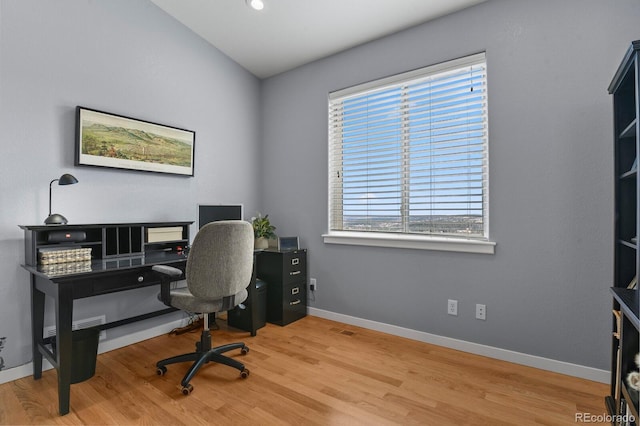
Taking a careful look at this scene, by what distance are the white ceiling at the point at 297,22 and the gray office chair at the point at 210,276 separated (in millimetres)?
1896

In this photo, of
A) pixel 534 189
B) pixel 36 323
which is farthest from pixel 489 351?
pixel 36 323

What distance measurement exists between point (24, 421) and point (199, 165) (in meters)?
2.23

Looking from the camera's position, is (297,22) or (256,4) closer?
(256,4)

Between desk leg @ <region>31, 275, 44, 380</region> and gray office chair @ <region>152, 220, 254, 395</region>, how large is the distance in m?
0.77

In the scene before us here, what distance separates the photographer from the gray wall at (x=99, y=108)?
212 cm

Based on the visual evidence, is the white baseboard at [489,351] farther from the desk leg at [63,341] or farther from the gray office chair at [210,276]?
the desk leg at [63,341]

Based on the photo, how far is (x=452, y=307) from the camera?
8.45ft

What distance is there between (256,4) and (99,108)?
151cm

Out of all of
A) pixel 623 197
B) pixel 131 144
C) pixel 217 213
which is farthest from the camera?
pixel 217 213

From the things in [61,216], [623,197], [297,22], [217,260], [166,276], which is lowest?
[166,276]

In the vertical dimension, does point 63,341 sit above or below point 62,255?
below

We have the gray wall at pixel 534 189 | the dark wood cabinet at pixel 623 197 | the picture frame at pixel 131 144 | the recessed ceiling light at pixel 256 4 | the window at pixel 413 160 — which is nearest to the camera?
the dark wood cabinet at pixel 623 197

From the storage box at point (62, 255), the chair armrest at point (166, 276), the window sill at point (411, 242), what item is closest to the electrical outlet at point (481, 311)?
the window sill at point (411, 242)

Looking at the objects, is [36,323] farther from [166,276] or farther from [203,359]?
[203,359]
